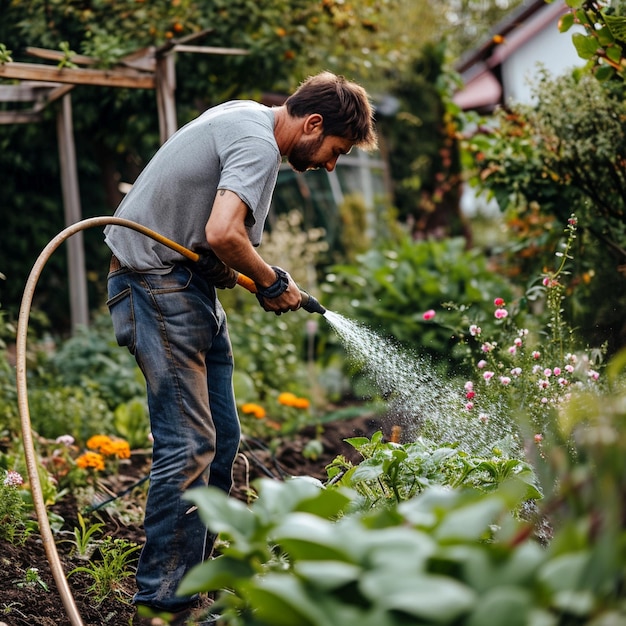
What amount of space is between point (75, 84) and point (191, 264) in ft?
10.1

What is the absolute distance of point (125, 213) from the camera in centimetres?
259

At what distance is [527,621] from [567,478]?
8.0 inches

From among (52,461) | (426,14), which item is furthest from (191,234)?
(426,14)

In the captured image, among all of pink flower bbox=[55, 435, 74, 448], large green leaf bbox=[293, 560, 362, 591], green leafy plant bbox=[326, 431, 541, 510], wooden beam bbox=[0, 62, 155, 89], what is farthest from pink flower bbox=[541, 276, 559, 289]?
wooden beam bbox=[0, 62, 155, 89]

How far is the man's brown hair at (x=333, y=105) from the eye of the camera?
2600 mm

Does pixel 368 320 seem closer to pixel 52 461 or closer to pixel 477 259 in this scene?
pixel 477 259

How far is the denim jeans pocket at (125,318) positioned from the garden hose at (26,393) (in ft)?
0.73

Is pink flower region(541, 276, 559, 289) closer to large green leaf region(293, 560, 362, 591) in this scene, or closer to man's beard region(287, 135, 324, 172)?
man's beard region(287, 135, 324, 172)

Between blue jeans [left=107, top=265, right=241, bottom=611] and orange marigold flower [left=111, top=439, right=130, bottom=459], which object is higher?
blue jeans [left=107, top=265, right=241, bottom=611]

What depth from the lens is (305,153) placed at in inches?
105

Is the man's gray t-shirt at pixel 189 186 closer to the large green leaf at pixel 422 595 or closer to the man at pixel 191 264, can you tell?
the man at pixel 191 264

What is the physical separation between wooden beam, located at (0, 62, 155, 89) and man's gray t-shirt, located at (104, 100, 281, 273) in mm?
2358

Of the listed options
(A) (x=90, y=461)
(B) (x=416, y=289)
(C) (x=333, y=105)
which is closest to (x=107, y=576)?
(A) (x=90, y=461)

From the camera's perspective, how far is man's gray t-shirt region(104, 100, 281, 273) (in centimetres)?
246
